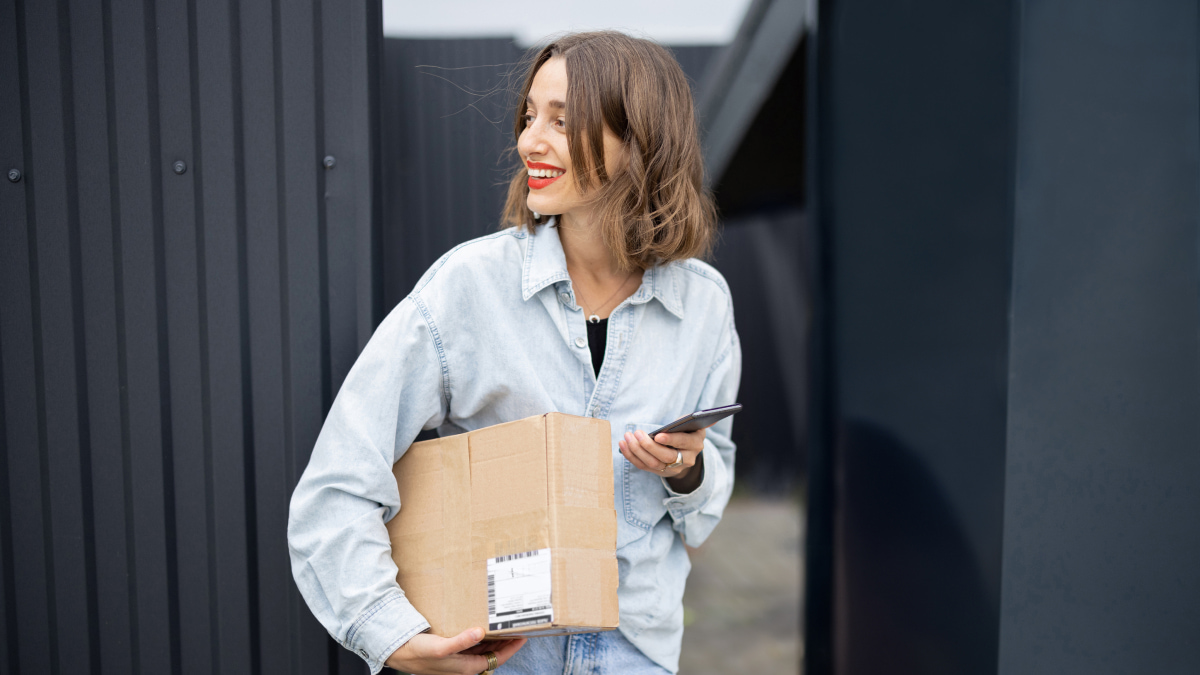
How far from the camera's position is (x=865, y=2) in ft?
6.56

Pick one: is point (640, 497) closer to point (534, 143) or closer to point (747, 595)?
point (534, 143)

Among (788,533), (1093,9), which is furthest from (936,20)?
(788,533)

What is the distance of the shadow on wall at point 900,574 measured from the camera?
1619mm

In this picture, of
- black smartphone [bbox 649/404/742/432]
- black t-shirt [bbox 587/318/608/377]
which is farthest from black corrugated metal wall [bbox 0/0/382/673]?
black smartphone [bbox 649/404/742/432]

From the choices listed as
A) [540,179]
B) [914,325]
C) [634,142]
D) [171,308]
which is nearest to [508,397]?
[540,179]

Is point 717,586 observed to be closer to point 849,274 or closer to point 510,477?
point 849,274

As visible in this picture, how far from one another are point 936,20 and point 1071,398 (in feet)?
2.74

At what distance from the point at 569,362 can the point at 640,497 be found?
10.2 inches

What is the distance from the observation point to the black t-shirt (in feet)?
4.39

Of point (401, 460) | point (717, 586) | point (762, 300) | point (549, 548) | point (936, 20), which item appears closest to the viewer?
point (549, 548)

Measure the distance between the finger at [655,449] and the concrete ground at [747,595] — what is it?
1.42 meters

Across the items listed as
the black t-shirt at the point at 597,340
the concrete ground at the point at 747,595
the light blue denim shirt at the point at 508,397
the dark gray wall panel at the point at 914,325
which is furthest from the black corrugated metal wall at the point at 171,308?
the concrete ground at the point at 747,595

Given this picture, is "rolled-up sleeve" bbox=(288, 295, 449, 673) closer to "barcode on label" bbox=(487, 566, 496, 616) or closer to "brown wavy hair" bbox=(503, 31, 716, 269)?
→ "barcode on label" bbox=(487, 566, 496, 616)

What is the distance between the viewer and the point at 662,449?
117 cm
